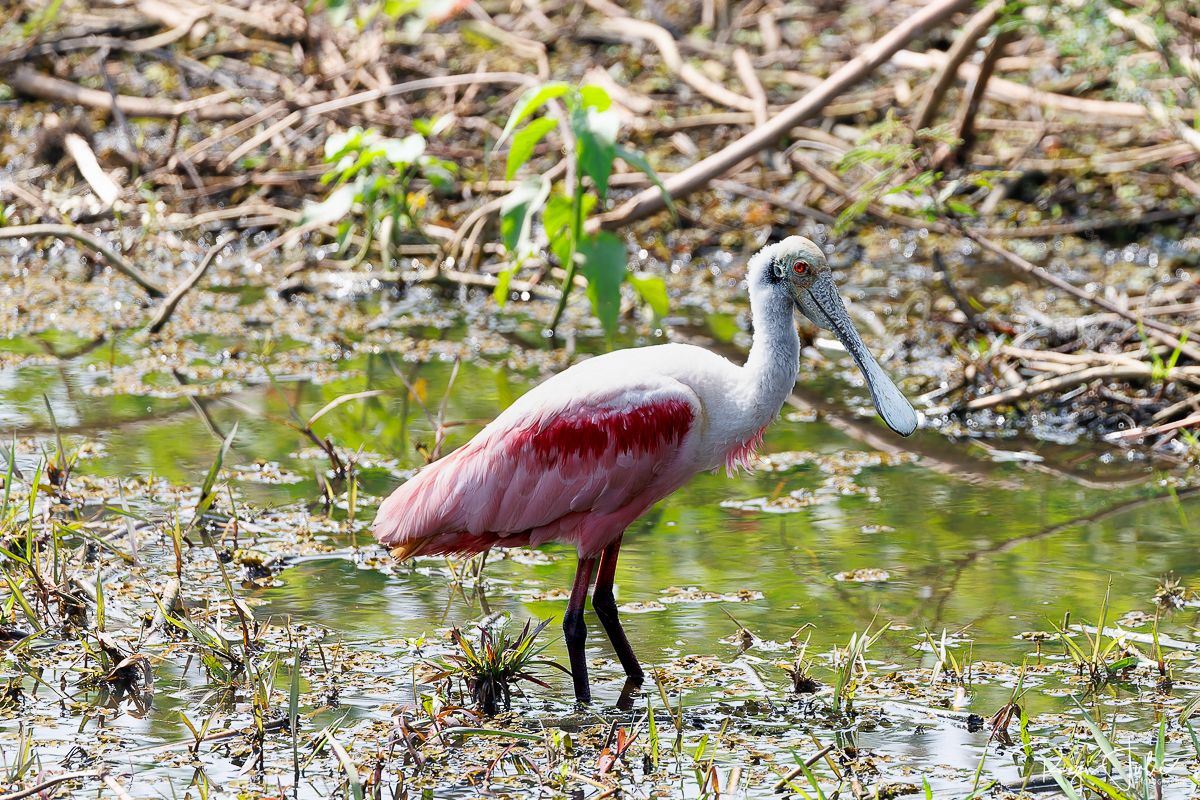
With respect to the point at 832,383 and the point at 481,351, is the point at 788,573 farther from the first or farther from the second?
the point at 481,351

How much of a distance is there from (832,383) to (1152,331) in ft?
5.09

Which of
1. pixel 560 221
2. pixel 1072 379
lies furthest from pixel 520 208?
pixel 1072 379

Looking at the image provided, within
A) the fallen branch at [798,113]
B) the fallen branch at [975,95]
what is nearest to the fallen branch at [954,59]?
the fallen branch at [975,95]

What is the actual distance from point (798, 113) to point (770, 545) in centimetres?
389

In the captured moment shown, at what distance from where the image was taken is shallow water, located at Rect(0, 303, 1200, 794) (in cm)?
463

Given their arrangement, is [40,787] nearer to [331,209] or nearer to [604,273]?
[604,273]

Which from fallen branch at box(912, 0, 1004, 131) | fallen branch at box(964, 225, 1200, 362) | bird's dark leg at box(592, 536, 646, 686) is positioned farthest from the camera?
fallen branch at box(912, 0, 1004, 131)

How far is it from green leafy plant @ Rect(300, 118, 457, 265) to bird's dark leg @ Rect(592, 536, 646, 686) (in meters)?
3.79

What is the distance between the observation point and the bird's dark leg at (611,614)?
452 cm

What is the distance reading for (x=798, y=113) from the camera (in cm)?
895

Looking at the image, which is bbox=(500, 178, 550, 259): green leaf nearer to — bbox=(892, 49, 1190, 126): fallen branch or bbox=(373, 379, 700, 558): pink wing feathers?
bbox=(373, 379, 700, 558): pink wing feathers

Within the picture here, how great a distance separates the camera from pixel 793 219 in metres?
10.3

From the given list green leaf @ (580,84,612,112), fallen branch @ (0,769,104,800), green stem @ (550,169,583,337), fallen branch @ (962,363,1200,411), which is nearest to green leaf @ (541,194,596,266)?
green stem @ (550,169,583,337)

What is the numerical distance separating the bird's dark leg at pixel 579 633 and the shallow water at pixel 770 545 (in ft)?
0.21
